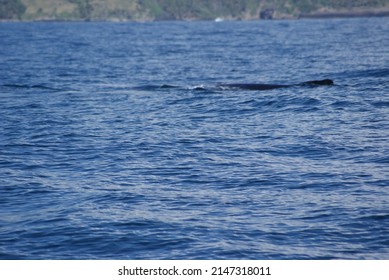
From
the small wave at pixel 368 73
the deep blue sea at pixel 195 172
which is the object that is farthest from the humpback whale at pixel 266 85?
the small wave at pixel 368 73

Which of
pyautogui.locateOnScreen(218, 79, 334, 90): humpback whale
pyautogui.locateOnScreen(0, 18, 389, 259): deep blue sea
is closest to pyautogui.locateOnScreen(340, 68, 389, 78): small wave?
pyautogui.locateOnScreen(0, 18, 389, 259): deep blue sea

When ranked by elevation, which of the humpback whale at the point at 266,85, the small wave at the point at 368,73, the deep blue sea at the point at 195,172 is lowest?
the deep blue sea at the point at 195,172

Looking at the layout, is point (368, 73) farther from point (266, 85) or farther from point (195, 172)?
point (195, 172)

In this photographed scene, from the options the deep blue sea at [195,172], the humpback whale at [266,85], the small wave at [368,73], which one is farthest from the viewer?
the small wave at [368,73]

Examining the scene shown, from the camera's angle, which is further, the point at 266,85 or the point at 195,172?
the point at 266,85

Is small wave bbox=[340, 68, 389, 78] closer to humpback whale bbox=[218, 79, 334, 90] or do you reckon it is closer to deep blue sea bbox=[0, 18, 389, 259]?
deep blue sea bbox=[0, 18, 389, 259]

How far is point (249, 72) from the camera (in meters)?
56.8

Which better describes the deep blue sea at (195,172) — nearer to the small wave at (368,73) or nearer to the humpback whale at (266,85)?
the humpback whale at (266,85)

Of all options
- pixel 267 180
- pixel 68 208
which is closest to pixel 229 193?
pixel 267 180

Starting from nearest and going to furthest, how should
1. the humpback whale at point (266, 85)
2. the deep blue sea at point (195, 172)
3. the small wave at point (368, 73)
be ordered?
the deep blue sea at point (195, 172) → the humpback whale at point (266, 85) → the small wave at point (368, 73)

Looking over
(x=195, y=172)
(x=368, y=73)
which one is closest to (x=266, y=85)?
(x=368, y=73)

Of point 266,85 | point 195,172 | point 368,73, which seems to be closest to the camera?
point 195,172

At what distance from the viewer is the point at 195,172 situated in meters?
23.6

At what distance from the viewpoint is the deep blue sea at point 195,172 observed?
17406 millimetres
